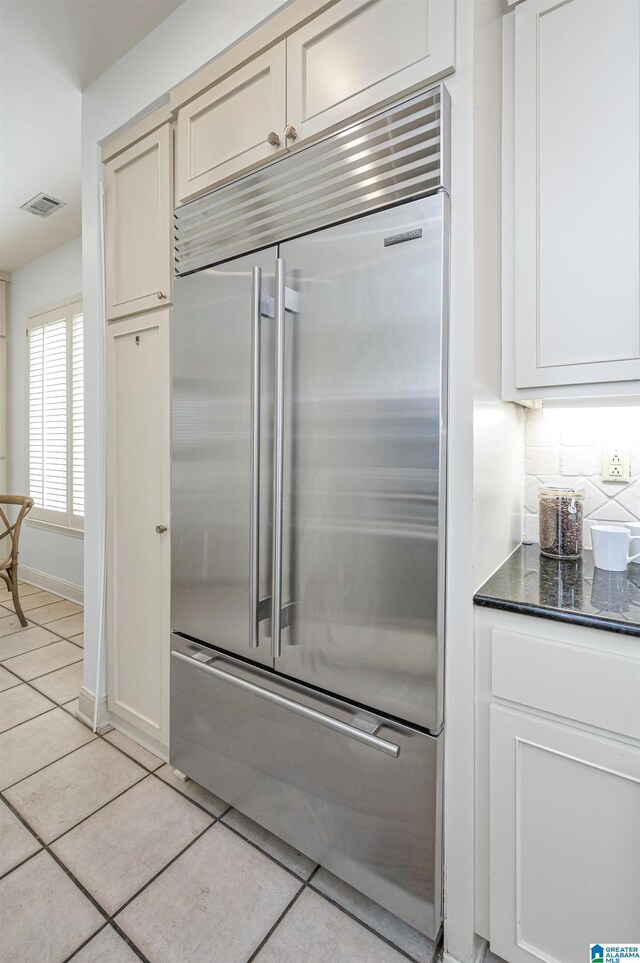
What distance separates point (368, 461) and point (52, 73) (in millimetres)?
2346

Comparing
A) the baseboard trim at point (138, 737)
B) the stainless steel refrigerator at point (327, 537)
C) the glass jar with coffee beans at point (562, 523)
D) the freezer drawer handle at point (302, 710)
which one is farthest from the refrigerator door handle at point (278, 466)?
the baseboard trim at point (138, 737)

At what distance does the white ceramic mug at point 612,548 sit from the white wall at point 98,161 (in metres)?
1.94

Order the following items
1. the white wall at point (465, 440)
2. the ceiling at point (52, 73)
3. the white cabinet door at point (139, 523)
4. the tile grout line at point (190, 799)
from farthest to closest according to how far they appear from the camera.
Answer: the white cabinet door at point (139, 523), the ceiling at point (52, 73), the tile grout line at point (190, 799), the white wall at point (465, 440)

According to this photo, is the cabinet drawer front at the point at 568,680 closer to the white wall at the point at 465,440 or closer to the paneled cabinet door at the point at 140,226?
the white wall at the point at 465,440

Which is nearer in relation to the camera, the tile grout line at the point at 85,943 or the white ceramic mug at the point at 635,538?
the tile grout line at the point at 85,943

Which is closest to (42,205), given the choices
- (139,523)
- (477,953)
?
(139,523)

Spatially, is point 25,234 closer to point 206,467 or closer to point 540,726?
point 206,467

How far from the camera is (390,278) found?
1.12 m

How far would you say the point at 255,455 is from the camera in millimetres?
1339

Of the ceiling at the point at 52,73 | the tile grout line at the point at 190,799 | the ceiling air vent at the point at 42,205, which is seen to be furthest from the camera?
the ceiling air vent at the point at 42,205

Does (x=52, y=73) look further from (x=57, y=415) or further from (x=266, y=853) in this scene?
(x=266, y=853)

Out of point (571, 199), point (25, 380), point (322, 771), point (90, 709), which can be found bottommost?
point (90, 709)

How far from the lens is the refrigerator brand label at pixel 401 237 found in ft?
3.52

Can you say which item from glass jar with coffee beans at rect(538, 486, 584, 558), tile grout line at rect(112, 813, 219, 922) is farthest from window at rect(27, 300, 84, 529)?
glass jar with coffee beans at rect(538, 486, 584, 558)
